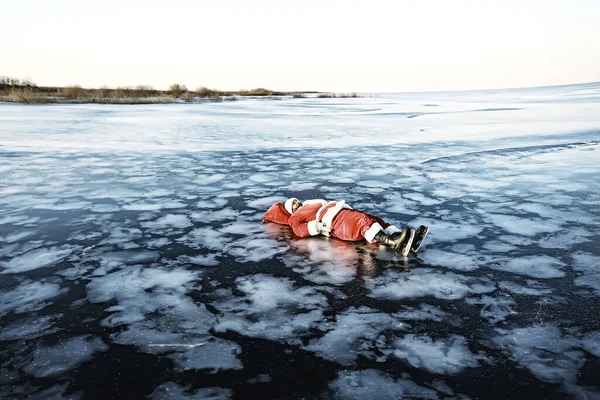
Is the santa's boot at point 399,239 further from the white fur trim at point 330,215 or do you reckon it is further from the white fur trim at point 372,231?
the white fur trim at point 330,215

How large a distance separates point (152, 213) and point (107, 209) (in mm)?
473

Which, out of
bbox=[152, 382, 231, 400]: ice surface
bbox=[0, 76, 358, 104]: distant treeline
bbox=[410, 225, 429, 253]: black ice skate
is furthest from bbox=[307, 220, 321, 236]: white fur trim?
bbox=[0, 76, 358, 104]: distant treeline

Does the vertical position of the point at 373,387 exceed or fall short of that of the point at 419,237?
it falls short

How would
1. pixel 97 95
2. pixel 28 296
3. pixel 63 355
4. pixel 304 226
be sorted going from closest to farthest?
pixel 63 355
pixel 28 296
pixel 304 226
pixel 97 95

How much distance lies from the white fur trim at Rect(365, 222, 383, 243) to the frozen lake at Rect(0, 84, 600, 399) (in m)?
0.09

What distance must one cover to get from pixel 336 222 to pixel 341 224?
47mm

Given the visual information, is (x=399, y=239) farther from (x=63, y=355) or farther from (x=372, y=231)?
(x=63, y=355)

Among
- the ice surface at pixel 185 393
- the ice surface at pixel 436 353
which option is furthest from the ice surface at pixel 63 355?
the ice surface at pixel 436 353

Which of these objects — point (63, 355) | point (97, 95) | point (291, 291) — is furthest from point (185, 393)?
point (97, 95)

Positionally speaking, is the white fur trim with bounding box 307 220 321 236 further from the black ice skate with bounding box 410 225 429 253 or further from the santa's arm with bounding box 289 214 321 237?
the black ice skate with bounding box 410 225 429 253

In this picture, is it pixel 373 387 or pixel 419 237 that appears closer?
pixel 373 387

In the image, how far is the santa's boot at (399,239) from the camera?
275 cm

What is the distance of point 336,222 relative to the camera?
3.16m

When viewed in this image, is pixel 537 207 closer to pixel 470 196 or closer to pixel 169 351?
pixel 470 196
